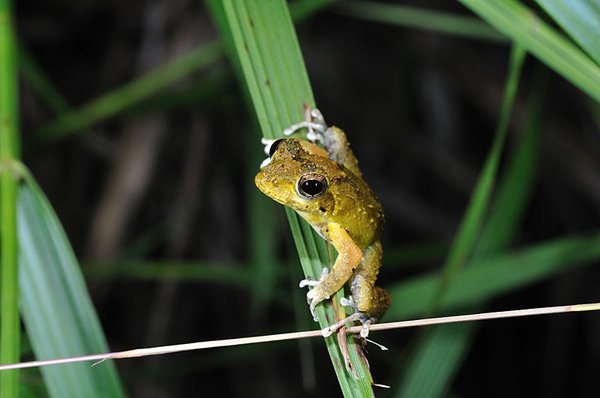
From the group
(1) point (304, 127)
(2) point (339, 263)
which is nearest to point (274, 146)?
(1) point (304, 127)

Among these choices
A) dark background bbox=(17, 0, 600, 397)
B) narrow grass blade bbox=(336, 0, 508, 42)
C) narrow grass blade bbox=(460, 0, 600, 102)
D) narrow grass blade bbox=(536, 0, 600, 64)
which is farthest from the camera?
dark background bbox=(17, 0, 600, 397)

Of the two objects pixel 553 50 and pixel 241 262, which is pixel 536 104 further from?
pixel 241 262

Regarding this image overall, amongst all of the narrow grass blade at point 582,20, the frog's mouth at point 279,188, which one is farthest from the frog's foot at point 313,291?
the narrow grass blade at point 582,20

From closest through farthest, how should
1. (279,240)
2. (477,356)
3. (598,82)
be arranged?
(598,82)
(279,240)
(477,356)

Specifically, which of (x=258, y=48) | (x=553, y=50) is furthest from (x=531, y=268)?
(x=258, y=48)

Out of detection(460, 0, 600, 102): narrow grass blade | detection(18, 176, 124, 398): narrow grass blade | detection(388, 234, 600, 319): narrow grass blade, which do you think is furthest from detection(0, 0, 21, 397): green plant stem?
detection(388, 234, 600, 319): narrow grass blade

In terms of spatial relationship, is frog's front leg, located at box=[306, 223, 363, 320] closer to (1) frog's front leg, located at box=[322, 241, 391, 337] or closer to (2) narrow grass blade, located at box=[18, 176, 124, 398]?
(1) frog's front leg, located at box=[322, 241, 391, 337]
